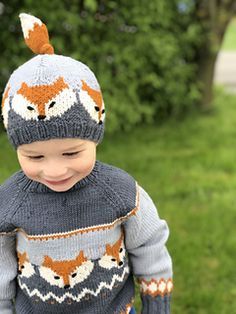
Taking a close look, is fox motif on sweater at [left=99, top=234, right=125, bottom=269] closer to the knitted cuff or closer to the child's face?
the knitted cuff

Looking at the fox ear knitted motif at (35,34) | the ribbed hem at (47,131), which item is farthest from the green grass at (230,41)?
the ribbed hem at (47,131)

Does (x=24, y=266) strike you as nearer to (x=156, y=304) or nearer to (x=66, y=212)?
(x=66, y=212)

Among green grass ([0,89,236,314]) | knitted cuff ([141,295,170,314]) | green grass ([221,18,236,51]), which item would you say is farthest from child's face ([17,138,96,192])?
green grass ([221,18,236,51])

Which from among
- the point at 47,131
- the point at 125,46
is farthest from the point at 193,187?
the point at 47,131

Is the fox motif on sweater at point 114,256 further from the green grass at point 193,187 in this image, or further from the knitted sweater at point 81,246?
the green grass at point 193,187

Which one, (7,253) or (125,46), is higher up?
(7,253)

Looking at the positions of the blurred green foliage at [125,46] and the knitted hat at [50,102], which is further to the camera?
the blurred green foliage at [125,46]

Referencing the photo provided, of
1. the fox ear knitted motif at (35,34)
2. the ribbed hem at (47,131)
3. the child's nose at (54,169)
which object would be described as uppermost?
the fox ear knitted motif at (35,34)

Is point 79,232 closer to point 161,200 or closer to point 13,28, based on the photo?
point 161,200

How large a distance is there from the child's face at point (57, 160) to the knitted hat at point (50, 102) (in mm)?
28

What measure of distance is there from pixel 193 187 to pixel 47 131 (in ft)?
11.6

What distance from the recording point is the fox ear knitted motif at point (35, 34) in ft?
5.78

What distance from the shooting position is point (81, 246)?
73.6 inches

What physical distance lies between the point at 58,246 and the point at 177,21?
5.34 meters
